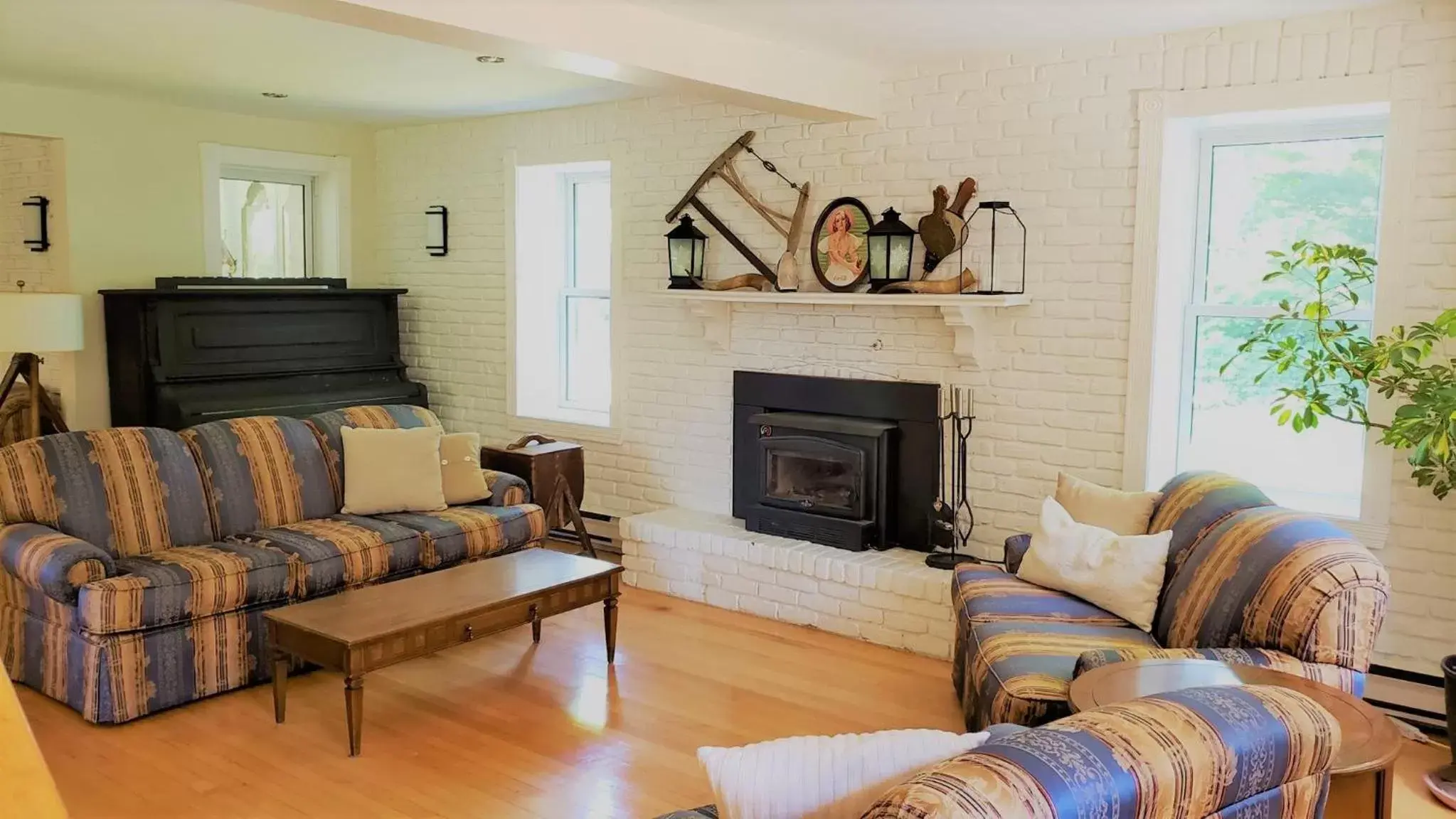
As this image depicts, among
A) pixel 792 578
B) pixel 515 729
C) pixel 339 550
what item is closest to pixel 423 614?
pixel 515 729

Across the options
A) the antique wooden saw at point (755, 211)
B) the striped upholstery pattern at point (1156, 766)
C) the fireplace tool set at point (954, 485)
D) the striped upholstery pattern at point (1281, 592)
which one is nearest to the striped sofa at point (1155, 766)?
the striped upholstery pattern at point (1156, 766)

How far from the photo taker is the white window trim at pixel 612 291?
6.11 metres

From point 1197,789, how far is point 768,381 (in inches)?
155

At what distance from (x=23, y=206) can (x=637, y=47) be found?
4.10 meters

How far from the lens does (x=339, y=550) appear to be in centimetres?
443

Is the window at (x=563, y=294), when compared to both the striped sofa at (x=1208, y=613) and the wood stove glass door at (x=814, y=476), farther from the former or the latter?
the striped sofa at (x=1208, y=613)

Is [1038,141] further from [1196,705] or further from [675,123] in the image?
[1196,705]

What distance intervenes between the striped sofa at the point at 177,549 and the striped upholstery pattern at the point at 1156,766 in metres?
3.23

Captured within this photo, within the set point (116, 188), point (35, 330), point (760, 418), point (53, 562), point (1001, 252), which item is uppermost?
point (116, 188)

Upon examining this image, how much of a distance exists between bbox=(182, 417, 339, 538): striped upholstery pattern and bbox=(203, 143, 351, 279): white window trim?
2113mm

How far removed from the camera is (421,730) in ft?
12.8

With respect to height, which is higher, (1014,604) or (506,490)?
(506,490)

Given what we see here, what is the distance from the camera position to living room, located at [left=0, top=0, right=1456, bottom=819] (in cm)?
354

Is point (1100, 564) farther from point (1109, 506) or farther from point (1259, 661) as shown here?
point (1259, 661)
